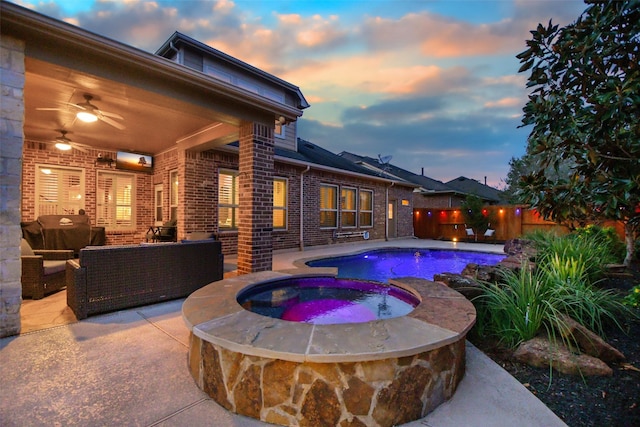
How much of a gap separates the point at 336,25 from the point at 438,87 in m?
6.08

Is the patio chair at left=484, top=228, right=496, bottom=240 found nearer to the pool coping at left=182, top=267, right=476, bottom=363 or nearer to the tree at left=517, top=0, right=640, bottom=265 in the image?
the tree at left=517, top=0, right=640, bottom=265

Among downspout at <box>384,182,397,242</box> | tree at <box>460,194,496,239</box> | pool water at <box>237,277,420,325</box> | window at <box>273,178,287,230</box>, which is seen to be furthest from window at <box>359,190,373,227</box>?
pool water at <box>237,277,420,325</box>

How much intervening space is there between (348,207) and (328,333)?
9.60 m

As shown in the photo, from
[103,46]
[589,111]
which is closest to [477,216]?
[589,111]

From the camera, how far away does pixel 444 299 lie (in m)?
2.76

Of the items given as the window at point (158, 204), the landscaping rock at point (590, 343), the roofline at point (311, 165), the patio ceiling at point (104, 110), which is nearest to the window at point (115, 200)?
the window at point (158, 204)

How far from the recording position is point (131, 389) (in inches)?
81.0

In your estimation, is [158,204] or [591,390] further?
[158,204]

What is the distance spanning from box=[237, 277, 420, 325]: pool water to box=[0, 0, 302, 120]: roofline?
274 centimetres

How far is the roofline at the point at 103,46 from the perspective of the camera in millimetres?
2641

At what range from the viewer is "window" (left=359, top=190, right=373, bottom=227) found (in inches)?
475

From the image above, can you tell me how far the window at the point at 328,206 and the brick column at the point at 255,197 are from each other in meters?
5.59

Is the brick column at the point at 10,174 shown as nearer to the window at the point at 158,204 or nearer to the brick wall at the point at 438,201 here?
the window at the point at 158,204

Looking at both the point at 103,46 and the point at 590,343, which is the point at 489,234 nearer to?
the point at 590,343
